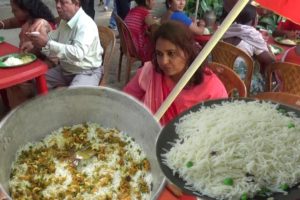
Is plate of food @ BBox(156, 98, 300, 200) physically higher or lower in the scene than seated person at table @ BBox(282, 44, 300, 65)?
higher

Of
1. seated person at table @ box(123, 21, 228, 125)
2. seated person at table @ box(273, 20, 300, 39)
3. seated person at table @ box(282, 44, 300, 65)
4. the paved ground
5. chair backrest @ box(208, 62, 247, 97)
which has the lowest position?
the paved ground

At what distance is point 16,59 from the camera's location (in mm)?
2480

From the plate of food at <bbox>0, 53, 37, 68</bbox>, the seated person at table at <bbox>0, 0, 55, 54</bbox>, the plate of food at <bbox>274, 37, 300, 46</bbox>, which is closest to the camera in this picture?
the plate of food at <bbox>0, 53, 37, 68</bbox>

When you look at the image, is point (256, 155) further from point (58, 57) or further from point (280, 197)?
point (58, 57)

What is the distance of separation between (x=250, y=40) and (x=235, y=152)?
241 cm

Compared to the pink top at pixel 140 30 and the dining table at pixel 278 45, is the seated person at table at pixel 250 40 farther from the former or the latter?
the pink top at pixel 140 30

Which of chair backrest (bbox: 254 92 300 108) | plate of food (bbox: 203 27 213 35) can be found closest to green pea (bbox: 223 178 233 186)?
chair backrest (bbox: 254 92 300 108)

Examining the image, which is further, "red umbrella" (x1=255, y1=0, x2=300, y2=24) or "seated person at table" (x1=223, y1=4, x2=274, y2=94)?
"seated person at table" (x1=223, y1=4, x2=274, y2=94)

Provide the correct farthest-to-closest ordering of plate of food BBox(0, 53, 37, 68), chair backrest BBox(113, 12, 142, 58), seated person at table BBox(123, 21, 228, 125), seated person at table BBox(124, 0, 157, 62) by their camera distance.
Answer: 1. seated person at table BBox(124, 0, 157, 62)
2. chair backrest BBox(113, 12, 142, 58)
3. plate of food BBox(0, 53, 37, 68)
4. seated person at table BBox(123, 21, 228, 125)

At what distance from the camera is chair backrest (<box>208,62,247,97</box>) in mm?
2118

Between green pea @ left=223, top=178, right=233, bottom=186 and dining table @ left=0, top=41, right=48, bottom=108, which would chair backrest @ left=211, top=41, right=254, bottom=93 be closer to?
dining table @ left=0, top=41, right=48, bottom=108

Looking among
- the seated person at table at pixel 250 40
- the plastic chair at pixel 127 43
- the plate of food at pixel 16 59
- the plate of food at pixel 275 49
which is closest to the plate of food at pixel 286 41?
the plate of food at pixel 275 49

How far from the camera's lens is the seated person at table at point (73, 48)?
2584 mm

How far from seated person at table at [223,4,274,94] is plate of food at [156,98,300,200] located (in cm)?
215
